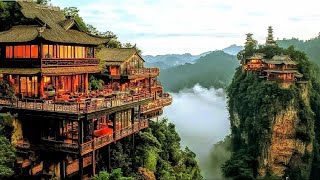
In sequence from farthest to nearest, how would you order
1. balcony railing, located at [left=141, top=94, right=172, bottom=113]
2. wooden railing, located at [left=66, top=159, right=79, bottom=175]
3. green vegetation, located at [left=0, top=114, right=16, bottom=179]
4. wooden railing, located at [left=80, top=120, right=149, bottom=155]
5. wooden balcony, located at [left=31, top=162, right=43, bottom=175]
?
balcony railing, located at [left=141, top=94, right=172, bottom=113] < wooden railing, located at [left=66, top=159, right=79, bottom=175] < wooden balcony, located at [left=31, top=162, right=43, bottom=175] < wooden railing, located at [left=80, top=120, right=149, bottom=155] < green vegetation, located at [left=0, top=114, right=16, bottom=179]

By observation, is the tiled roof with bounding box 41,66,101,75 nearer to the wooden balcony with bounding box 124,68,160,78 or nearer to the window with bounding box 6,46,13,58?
the window with bounding box 6,46,13,58

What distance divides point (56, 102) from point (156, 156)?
1008 centimetres

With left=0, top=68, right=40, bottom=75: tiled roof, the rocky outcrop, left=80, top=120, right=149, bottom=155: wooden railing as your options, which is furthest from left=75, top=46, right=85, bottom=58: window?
the rocky outcrop

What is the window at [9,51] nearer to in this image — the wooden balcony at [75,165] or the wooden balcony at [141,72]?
the wooden balcony at [75,165]

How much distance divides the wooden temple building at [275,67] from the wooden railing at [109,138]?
34.2 m

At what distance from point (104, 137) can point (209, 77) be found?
172857mm

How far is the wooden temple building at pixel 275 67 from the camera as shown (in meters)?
57.6

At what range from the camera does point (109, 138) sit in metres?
24.6

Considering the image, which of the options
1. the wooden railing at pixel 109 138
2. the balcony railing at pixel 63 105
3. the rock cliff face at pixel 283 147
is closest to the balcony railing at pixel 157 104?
the wooden railing at pixel 109 138

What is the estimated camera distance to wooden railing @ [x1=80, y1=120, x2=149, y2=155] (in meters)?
22.1

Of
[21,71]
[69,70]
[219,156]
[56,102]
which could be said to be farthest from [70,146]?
[219,156]

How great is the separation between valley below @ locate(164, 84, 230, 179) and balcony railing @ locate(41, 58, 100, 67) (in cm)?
3720

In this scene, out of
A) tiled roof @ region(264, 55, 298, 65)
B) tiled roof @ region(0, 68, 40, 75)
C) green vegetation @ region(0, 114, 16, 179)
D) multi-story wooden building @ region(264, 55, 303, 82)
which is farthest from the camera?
tiled roof @ region(264, 55, 298, 65)

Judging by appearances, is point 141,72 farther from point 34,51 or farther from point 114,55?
point 34,51
